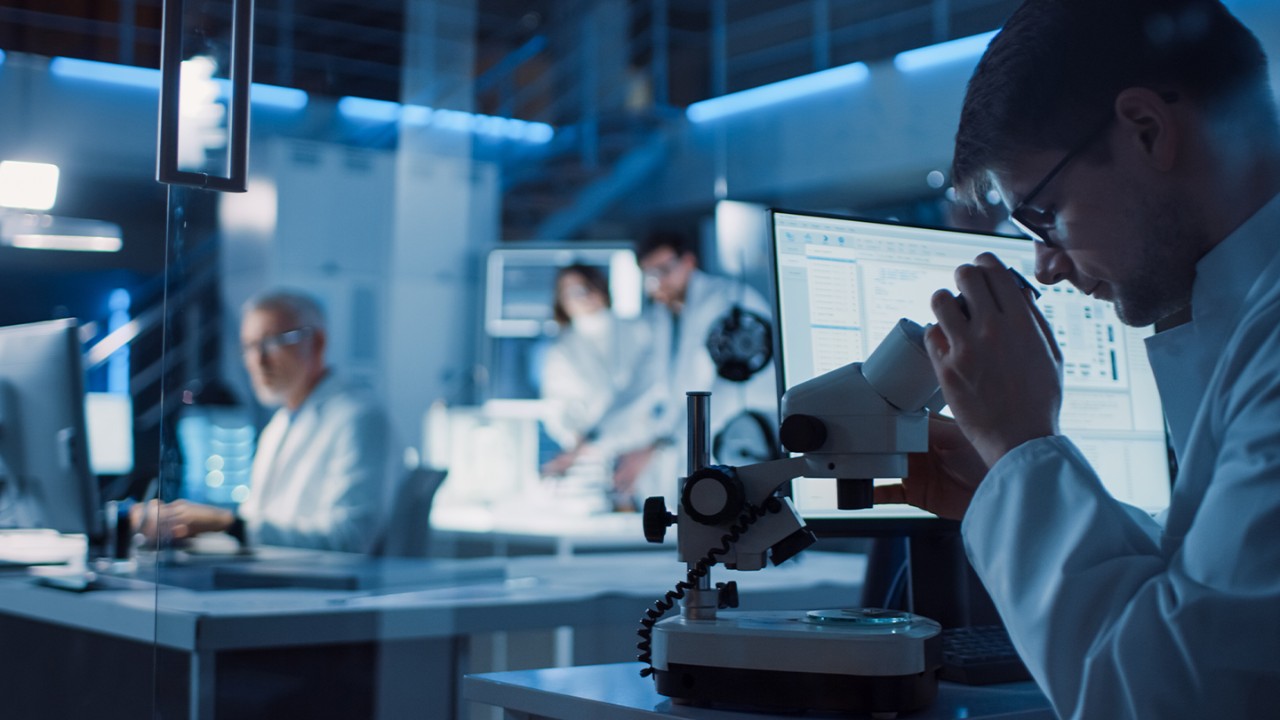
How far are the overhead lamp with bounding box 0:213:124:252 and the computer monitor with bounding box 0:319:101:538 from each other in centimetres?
15

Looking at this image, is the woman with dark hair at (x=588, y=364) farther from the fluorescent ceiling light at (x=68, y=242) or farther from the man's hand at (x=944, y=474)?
the man's hand at (x=944, y=474)

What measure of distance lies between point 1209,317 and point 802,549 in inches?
14.3

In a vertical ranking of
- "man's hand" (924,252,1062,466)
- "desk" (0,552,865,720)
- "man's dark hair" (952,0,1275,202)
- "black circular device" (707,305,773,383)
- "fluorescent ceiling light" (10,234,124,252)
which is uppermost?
"fluorescent ceiling light" (10,234,124,252)

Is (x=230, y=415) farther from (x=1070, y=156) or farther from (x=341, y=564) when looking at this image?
(x=1070, y=156)

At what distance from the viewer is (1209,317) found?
0.91m

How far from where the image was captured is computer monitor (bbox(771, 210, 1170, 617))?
120 cm

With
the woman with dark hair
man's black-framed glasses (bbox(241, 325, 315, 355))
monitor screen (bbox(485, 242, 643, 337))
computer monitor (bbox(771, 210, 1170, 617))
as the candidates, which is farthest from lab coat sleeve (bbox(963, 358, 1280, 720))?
monitor screen (bbox(485, 242, 643, 337))

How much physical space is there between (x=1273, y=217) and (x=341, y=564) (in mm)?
1863

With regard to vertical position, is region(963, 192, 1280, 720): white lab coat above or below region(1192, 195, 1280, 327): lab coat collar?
below

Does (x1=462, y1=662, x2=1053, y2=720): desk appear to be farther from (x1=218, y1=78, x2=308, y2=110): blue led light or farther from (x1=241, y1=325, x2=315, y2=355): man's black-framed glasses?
(x1=241, y1=325, x2=315, y2=355): man's black-framed glasses

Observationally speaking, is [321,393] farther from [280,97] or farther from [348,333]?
[280,97]

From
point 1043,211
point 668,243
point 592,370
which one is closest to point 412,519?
point 668,243

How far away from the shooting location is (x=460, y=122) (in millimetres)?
3133

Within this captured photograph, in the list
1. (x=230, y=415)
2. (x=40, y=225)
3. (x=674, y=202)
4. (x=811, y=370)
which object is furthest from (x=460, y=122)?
(x=674, y=202)
